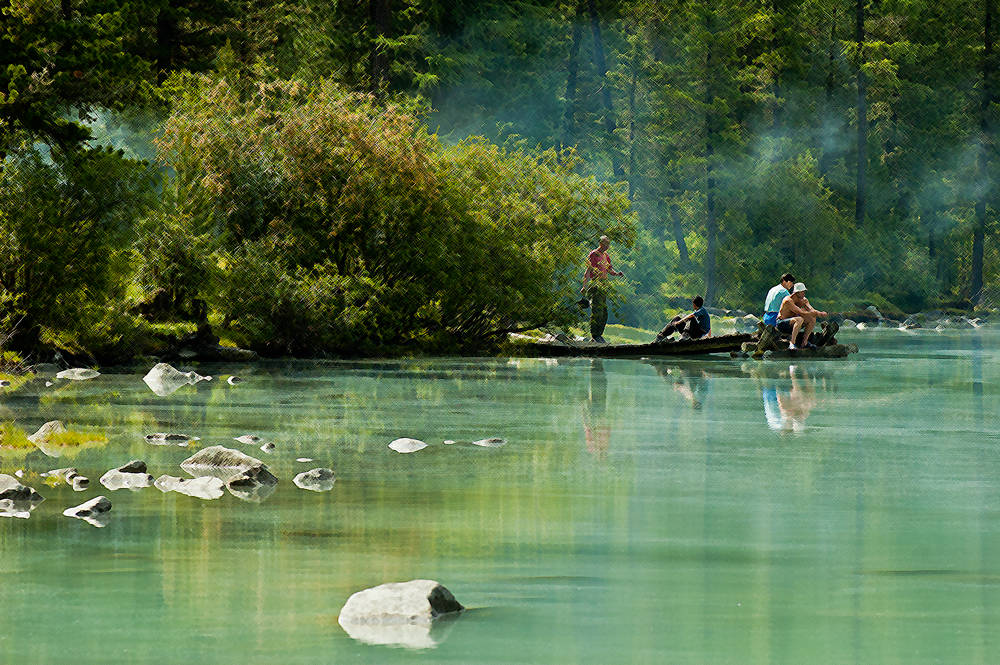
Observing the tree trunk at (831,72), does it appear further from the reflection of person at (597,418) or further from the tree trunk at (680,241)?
the reflection of person at (597,418)

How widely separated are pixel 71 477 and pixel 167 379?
34.2 ft

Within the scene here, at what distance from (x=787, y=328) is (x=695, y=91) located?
43715 millimetres

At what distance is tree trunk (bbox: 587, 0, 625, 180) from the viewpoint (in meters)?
71.0

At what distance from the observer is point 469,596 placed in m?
7.96

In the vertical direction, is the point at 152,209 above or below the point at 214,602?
above

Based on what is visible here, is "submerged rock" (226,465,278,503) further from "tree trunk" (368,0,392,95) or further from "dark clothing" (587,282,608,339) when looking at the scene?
"tree trunk" (368,0,392,95)

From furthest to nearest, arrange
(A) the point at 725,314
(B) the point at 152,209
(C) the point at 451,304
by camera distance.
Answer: (A) the point at 725,314, (C) the point at 451,304, (B) the point at 152,209

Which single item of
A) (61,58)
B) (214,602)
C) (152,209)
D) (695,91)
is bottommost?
(214,602)

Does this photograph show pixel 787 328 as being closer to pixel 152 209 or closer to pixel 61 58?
pixel 152 209

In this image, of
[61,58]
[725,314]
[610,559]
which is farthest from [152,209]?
[725,314]

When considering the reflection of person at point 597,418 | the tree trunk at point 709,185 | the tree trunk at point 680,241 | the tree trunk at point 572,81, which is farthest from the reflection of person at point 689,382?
the tree trunk at point 680,241

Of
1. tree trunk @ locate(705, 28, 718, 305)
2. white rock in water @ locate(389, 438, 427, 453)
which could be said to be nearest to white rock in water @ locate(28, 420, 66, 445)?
white rock in water @ locate(389, 438, 427, 453)

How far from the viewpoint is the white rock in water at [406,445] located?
1444 centimetres

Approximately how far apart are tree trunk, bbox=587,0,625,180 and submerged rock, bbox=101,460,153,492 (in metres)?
59.1
